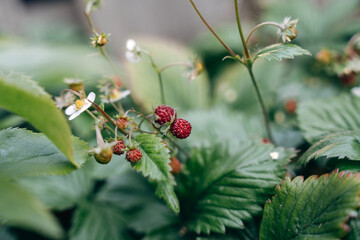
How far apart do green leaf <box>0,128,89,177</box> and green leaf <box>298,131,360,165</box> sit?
20.2 inches

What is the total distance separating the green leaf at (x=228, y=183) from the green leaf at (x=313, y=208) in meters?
0.06

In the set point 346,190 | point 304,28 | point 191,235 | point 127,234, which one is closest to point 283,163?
point 346,190

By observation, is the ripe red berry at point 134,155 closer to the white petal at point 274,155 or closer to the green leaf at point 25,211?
the green leaf at point 25,211

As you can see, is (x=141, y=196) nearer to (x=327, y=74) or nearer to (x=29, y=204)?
(x=29, y=204)

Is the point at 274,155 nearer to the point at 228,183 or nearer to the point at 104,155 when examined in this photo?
the point at 228,183

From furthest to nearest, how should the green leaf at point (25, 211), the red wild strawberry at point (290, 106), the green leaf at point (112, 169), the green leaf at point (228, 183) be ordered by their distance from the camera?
the red wild strawberry at point (290, 106) < the green leaf at point (112, 169) < the green leaf at point (228, 183) < the green leaf at point (25, 211)

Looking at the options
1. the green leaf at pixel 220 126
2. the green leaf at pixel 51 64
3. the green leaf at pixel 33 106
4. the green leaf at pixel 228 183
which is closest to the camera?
the green leaf at pixel 33 106

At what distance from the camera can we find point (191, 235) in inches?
34.2

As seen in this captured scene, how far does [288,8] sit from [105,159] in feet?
4.45

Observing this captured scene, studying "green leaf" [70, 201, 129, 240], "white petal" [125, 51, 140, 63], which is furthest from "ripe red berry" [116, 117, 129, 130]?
"green leaf" [70, 201, 129, 240]

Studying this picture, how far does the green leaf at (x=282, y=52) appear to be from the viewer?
0.65m

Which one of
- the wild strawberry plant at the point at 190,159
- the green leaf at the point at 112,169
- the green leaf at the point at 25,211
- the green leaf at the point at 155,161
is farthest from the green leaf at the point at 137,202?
the green leaf at the point at 25,211

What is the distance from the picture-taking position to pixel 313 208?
0.62m

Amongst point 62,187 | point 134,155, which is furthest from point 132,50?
point 62,187
